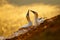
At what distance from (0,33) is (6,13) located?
2.61 feet

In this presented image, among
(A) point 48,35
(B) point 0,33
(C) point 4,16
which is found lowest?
(B) point 0,33

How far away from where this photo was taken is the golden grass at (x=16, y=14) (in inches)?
130

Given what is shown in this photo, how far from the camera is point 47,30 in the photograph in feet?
3.23

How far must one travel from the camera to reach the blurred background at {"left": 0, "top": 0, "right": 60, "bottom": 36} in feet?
11.1

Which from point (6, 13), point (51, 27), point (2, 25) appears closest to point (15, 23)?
point (2, 25)

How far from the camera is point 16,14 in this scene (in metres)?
3.82

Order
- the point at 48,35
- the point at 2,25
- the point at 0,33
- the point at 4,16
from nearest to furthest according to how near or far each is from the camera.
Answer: the point at 48,35 → the point at 0,33 → the point at 2,25 → the point at 4,16

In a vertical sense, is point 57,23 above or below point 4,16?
above

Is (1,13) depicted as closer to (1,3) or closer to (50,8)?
(1,3)

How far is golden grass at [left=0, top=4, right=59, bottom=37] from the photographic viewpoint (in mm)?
3307

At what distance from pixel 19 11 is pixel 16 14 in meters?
0.15

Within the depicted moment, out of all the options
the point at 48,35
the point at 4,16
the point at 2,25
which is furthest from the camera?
the point at 4,16

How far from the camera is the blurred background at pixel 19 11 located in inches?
133

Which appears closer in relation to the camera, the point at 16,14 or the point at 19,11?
the point at 16,14
